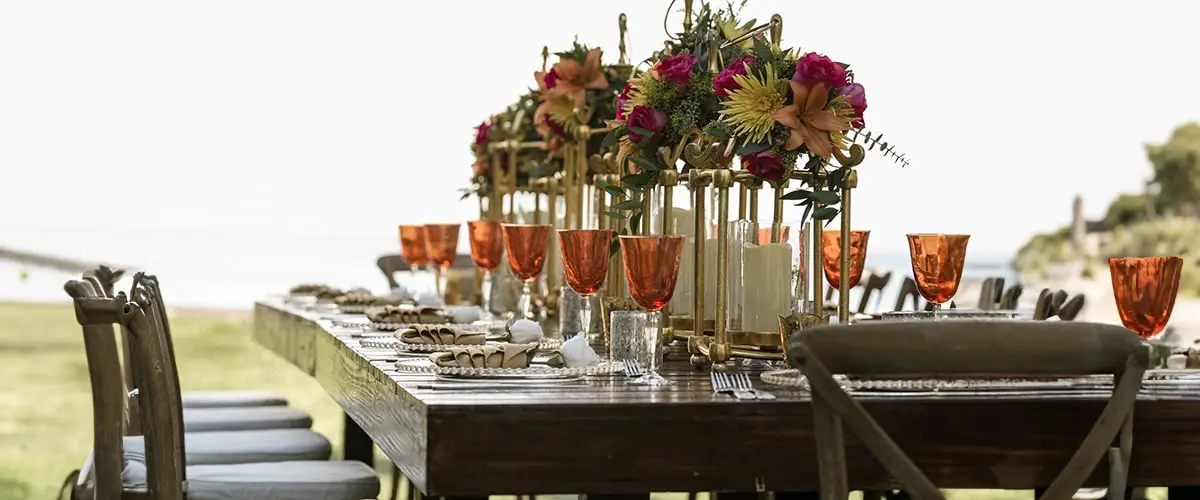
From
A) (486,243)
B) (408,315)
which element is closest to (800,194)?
(408,315)

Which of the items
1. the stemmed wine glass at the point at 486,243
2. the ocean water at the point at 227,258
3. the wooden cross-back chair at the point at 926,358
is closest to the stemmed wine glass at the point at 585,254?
the wooden cross-back chair at the point at 926,358

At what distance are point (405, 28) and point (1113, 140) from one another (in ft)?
32.9

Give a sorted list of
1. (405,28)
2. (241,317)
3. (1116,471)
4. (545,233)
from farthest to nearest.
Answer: (405,28)
(241,317)
(545,233)
(1116,471)

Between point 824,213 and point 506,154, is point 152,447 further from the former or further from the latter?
point 506,154

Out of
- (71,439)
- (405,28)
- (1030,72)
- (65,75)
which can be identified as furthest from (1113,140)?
(71,439)

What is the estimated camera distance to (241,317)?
17.5 metres

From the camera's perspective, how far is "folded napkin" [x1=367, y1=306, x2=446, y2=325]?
2.85m

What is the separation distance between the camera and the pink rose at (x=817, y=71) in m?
2.03

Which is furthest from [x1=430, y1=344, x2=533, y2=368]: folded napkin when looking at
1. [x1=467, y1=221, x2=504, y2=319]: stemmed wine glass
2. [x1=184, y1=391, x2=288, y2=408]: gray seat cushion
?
[x1=184, y1=391, x2=288, y2=408]: gray seat cushion

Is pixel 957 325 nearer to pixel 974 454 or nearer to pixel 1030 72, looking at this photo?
pixel 974 454

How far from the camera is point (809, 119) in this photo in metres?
2.07

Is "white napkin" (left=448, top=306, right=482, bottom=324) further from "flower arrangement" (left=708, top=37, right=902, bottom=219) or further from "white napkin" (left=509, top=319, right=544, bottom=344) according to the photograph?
"flower arrangement" (left=708, top=37, right=902, bottom=219)

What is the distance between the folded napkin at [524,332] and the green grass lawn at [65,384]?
3949 mm

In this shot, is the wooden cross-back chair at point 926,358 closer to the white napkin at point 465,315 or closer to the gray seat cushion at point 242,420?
the white napkin at point 465,315
